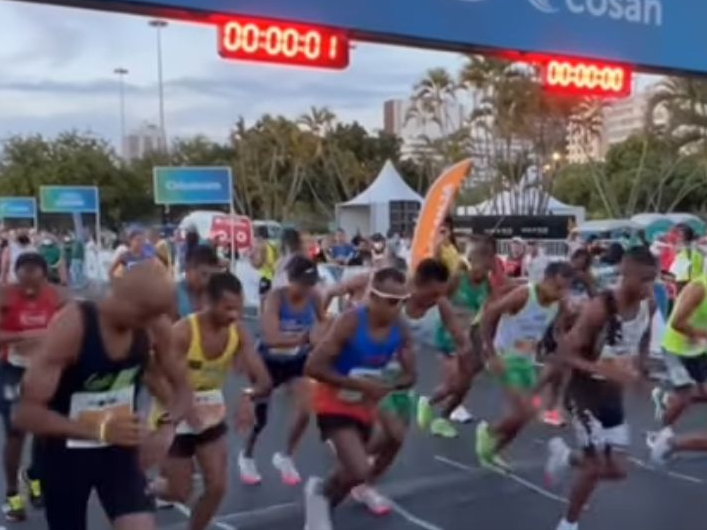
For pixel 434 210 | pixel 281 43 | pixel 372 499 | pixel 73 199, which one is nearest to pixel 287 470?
pixel 372 499

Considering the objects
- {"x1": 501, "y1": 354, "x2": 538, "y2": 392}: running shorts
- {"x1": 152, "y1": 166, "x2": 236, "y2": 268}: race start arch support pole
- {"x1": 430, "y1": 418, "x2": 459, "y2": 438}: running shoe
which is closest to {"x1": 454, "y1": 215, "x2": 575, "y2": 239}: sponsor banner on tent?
{"x1": 152, "y1": 166, "x2": 236, "y2": 268}: race start arch support pole

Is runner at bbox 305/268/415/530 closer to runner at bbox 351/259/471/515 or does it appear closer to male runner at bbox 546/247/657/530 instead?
runner at bbox 351/259/471/515

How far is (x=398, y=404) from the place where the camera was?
23.4 feet

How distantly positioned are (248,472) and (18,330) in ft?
7.39

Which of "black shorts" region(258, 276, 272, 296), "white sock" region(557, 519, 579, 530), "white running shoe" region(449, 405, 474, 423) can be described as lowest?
"white running shoe" region(449, 405, 474, 423)

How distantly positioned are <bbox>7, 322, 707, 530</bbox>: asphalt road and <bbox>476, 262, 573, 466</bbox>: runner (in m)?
0.31

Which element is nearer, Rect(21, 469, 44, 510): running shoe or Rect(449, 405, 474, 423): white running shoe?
Rect(21, 469, 44, 510): running shoe

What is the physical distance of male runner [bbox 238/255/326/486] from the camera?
8203 millimetres

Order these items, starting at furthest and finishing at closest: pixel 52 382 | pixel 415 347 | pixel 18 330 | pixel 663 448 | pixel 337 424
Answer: pixel 663 448 < pixel 415 347 < pixel 18 330 < pixel 337 424 < pixel 52 382

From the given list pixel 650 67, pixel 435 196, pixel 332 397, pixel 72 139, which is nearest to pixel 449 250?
pixel 435 196

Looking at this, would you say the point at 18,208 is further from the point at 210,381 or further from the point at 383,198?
the point at 210,381

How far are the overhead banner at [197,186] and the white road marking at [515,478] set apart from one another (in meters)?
15.6

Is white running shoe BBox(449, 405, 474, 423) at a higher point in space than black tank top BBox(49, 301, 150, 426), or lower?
lower

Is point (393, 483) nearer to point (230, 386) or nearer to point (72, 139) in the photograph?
point (230, 386)
